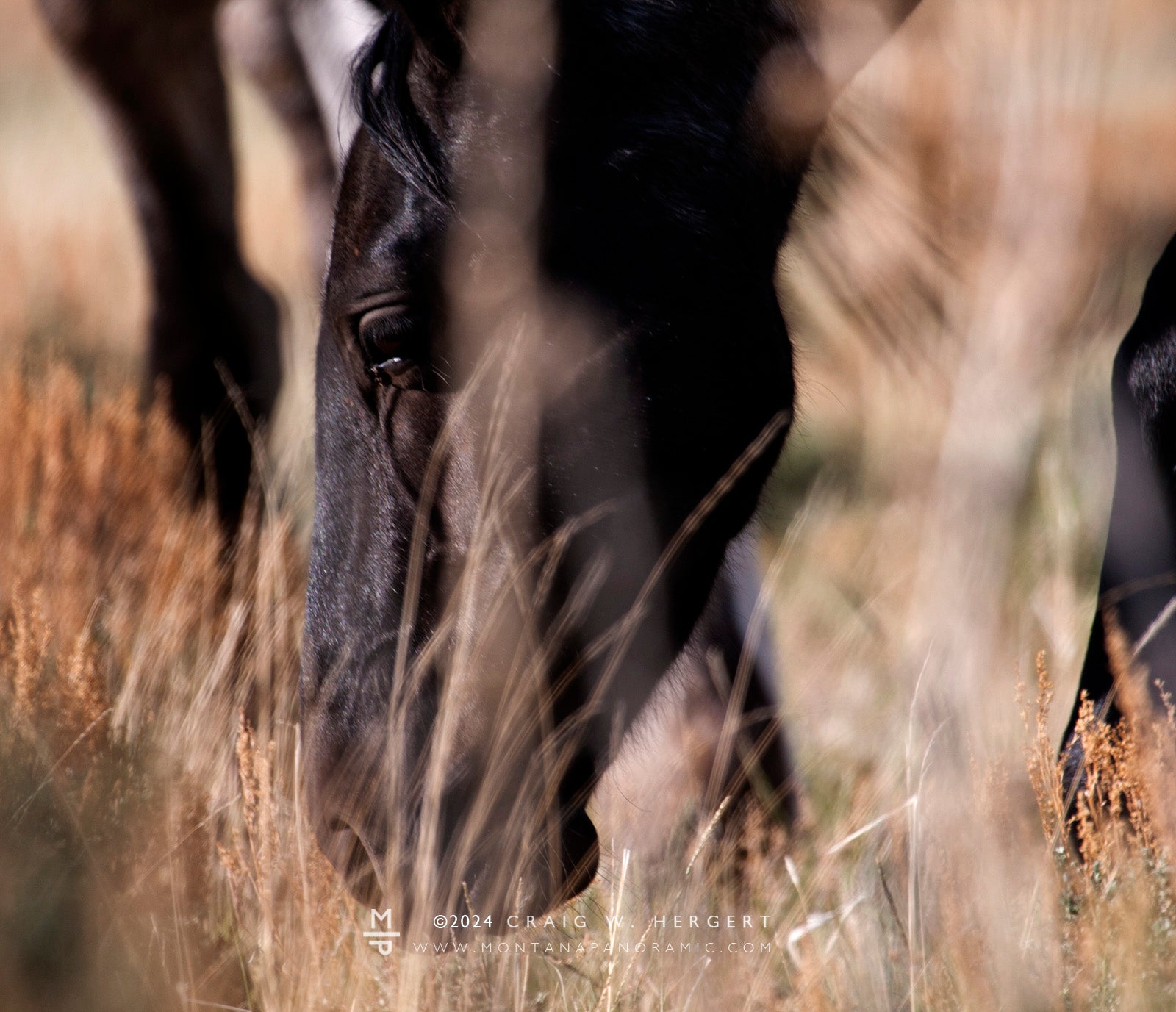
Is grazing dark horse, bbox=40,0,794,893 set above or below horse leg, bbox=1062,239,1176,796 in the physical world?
above

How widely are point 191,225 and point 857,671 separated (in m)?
2.53

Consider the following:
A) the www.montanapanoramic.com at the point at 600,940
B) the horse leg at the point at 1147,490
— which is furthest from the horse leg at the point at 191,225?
the horse leg at the point at 1147,490

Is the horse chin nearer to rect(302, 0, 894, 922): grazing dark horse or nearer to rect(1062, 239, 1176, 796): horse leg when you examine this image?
rect(302, 0, 894, 922): grazing dark horse

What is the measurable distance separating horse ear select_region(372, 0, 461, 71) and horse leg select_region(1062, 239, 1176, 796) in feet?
4.10

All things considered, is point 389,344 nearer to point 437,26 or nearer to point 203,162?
point 437,26

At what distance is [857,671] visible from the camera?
3.39 meters

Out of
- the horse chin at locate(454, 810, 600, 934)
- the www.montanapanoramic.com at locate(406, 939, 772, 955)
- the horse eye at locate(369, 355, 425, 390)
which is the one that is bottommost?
the www.montanapanoramic.com at locate(406, 939, 772, 955)

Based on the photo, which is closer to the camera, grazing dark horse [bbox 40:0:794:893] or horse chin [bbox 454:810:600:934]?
horse chin [bbox 454:810:600:934]

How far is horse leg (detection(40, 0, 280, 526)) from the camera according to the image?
12.4ft

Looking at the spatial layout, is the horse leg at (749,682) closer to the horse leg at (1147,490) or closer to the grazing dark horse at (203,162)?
the horse leg at (1147,490)

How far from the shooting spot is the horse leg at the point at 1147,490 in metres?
2.04

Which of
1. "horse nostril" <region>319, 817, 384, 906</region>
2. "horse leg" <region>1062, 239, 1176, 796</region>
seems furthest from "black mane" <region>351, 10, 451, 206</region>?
"horse leg" <region>1062, 239, 1176, 796</region>

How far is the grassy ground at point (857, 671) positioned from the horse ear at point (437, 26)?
79 cm

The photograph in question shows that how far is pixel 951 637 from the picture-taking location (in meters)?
2.50
